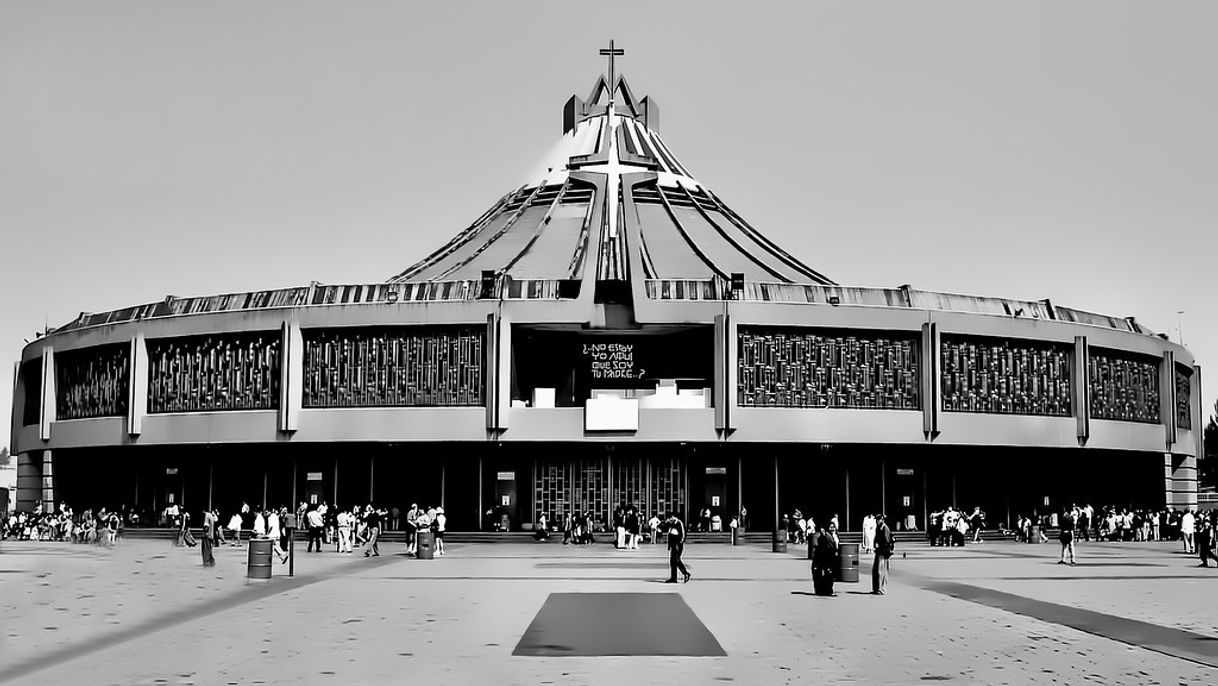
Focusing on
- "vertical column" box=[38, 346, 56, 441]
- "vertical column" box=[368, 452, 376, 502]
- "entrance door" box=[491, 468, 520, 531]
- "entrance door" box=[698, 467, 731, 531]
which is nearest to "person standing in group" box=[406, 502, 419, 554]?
"entrance door" box=[491, 468, 520, 531]

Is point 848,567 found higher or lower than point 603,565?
higher

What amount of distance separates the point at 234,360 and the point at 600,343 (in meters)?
15.2

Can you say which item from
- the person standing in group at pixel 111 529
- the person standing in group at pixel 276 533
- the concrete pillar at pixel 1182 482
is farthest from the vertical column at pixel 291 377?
the concrete pillar at pixel 1182 482

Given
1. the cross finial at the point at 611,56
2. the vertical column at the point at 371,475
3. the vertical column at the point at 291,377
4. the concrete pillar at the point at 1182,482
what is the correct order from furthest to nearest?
1. the cross finial at the point at 611,56
2. the concrete pillar at the point at 1182,482
3. the vertical column at the point at 371,475
4. the vertical column at the point at 291,377

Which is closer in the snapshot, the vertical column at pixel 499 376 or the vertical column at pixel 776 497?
the vertical column at pixel 499 376

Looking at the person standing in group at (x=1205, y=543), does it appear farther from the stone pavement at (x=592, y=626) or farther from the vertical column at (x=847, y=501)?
the vertical column at (x=847, y=501)

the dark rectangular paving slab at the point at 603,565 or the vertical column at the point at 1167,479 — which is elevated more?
the vertical column at the point at 1167,479

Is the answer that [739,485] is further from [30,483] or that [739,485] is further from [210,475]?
[30,483]

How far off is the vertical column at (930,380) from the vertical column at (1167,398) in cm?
1422

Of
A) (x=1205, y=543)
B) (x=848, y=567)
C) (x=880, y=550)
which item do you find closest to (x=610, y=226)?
(x=1205, y=543)

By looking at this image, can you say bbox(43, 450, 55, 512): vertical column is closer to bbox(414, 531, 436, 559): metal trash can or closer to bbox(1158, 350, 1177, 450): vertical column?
bbox(414, 531, 436, 559): metal trash can

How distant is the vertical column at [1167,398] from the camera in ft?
213

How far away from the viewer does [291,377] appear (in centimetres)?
5744

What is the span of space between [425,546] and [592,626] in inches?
821
